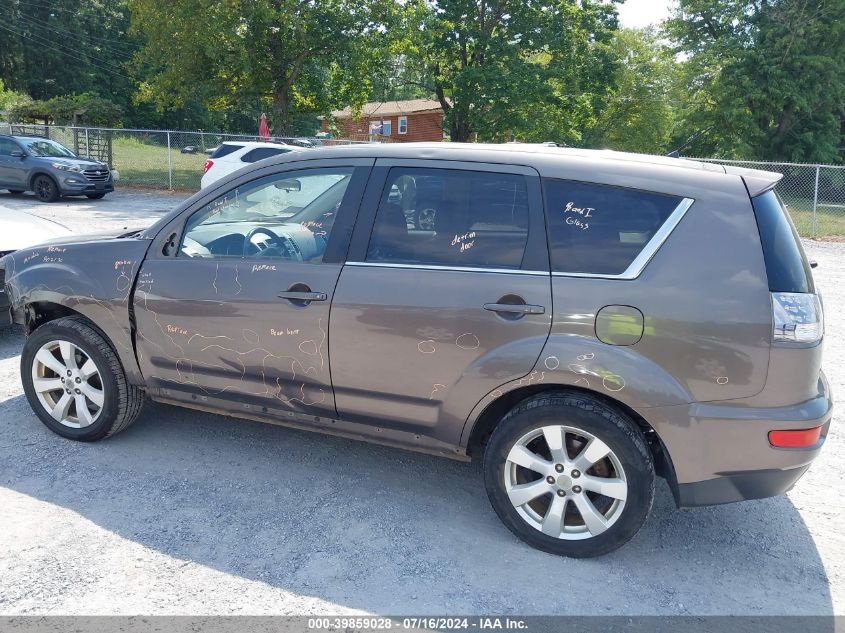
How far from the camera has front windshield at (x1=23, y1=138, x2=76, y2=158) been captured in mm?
16922

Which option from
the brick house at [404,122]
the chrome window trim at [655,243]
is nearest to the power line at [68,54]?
the brick house at [404,122]

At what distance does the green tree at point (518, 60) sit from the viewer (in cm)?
2489

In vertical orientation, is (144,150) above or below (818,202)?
above

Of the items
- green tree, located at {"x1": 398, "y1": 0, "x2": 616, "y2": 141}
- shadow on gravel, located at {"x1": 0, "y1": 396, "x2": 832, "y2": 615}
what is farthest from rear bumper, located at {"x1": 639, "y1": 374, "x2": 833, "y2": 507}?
green tree, located at {"x1": 398, "y1": 0, "x2": 616, "y2": 141}

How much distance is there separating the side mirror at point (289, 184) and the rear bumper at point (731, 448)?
7.25 ft

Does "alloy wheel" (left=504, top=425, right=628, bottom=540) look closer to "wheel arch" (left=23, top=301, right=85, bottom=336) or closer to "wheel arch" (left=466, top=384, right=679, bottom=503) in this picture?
"wheel arch" (left=466, top=384, right=679, bottom=503)

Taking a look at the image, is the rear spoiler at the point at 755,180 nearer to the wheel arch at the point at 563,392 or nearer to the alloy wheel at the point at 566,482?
the wheel arch at the point at 563,392

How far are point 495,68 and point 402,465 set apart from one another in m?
23.1

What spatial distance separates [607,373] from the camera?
2955 mm

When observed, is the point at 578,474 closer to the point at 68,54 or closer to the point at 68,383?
the point at 68,383

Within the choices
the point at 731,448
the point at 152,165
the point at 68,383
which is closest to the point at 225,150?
the point at 152,165

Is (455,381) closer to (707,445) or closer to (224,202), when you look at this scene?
(707,445)

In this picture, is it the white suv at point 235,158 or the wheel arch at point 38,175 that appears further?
the wheel arch at point 38,175

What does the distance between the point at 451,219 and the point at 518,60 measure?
23.9 m
